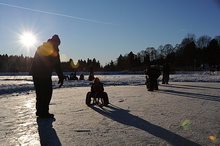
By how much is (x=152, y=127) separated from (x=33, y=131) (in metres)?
2.23

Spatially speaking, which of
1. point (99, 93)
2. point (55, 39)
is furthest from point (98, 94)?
point (55, 39)

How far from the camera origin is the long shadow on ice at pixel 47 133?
313 centimetres

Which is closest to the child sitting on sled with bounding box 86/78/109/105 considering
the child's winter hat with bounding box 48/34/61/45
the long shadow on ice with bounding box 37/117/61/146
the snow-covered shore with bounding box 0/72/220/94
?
the long shadow on ice with bounding box 37/117/61/146

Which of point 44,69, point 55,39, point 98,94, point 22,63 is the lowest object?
point 98,94

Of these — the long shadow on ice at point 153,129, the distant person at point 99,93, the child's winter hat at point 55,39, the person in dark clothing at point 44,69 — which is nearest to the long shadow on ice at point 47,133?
the person in dark clothing at point 44,69

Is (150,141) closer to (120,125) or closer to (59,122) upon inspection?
(120,125)

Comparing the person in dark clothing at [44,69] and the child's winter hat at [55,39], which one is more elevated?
the child's winter hat at [55,39]

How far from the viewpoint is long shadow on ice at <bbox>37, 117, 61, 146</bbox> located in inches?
123

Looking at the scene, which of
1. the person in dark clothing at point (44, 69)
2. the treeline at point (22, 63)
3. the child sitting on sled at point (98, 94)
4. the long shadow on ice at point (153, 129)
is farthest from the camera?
the treeline at point (22, 63)

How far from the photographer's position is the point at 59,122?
440cm

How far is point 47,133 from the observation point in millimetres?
3604

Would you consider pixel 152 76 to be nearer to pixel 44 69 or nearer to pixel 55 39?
pixel 55 39

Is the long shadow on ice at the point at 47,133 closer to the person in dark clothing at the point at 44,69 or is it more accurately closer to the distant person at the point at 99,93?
the person in dark clothing at the point at 44,69

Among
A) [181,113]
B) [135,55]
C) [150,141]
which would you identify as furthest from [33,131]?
[135,55]
